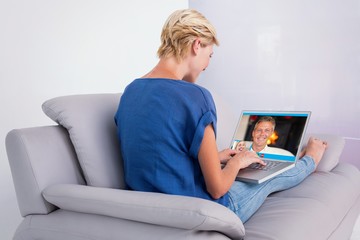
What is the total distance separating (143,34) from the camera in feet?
10.7

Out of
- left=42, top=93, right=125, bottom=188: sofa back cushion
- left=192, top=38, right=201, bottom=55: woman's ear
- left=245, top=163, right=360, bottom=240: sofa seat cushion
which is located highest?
left=192, top=38, right=201, bottom=55: woman's ear

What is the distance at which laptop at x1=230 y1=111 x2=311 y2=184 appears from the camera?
168 cm

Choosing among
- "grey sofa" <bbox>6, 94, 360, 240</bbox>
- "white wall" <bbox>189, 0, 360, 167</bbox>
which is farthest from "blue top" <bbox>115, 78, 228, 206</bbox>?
"white wall" <bbox>189, 0, 360, 167</bbox>

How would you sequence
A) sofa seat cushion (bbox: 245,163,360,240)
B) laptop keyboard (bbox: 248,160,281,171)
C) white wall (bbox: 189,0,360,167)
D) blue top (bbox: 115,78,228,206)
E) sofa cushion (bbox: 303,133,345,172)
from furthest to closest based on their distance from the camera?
white wall (bbox: 189,0,360,167) → sofa cushion (bbox: 303,133,345,172) → laptop keyboard (bbox: 248,160,281,171) → sofa seat cushion (bbox: 245,163,360,240) → blue top (bbox: 115,78,228,206)

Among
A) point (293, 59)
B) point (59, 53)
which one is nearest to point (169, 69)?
point (59, 53)

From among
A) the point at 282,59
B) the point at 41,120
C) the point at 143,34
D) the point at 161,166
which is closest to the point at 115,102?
the point at 161,166

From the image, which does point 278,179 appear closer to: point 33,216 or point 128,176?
point 128,176

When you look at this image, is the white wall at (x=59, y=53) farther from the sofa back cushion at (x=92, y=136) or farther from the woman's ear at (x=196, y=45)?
the woman's ear at (x=196, y=45)

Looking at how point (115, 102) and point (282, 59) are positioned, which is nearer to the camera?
point (115, 102)

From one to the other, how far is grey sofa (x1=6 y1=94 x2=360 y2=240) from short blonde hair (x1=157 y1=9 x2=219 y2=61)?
378 millimetres

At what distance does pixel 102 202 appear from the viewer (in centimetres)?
112

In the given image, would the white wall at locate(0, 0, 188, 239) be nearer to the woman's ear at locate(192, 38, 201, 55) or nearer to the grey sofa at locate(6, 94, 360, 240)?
the grey sofa at locate(6, 94, 360, 240)

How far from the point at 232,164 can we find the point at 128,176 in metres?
0.35

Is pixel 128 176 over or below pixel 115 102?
below
